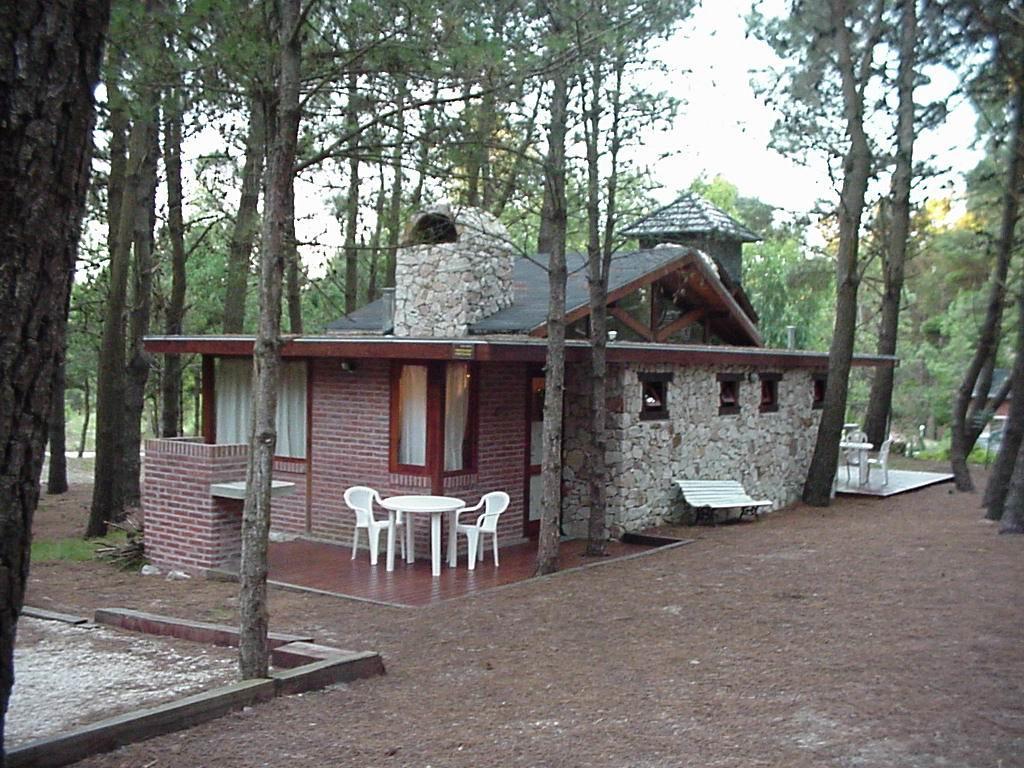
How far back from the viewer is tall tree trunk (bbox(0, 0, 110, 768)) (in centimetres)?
270

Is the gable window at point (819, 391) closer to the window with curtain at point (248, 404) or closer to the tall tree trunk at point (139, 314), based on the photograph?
the window with curtain at point (248, 404)

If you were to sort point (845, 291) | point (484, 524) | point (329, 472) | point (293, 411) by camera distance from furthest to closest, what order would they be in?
1. point (845, 291)
2. point (293, 411)
3. point (329, 472)
4. point (484, 524)

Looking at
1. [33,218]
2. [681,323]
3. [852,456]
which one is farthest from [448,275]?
[33,218]

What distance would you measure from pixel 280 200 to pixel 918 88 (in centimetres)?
1547

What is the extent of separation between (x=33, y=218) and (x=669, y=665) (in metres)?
5.03

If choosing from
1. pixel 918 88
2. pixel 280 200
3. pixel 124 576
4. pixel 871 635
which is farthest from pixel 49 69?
pixel 918 88

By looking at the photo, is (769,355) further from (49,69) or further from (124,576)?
(49,69)

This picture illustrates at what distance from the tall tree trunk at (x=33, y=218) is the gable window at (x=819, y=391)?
15.7 metres

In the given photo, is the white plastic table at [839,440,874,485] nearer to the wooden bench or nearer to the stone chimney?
the wooden bench

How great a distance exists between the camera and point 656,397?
13367 mm

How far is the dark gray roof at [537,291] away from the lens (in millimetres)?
12789

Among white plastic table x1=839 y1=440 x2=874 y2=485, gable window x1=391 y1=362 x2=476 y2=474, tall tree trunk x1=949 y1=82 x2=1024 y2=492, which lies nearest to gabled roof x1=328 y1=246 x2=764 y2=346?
gable window x1=391 y1=362 x2=476 y2=474

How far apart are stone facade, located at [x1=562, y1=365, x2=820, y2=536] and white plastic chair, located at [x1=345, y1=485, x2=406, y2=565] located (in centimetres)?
273

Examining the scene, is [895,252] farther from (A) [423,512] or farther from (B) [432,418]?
(A) [423,512]
